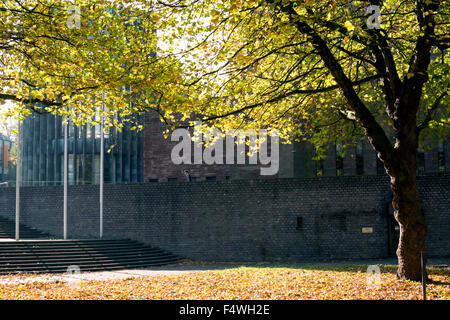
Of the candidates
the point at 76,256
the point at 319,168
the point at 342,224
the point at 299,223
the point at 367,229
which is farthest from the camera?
the point at 319,168

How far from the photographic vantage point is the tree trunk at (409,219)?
10.5 metres

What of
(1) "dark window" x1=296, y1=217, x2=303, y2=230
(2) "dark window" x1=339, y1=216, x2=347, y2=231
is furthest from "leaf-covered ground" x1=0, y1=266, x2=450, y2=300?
(1) "dark window" x1=296, y1=217, x2=303, y2=230

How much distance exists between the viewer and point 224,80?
1209cm

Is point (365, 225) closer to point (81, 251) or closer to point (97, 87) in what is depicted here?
point (81, 251)

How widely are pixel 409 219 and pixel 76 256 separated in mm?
15089

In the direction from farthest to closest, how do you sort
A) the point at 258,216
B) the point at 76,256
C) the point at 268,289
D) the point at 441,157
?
the point at 441,157 < the point at 258,216 < the point at 76,256 < the point at 268,289

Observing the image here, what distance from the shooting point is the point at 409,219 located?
10.6 metres

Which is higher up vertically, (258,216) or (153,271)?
(258,216)

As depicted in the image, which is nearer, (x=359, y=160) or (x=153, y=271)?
(x=153, y=271)

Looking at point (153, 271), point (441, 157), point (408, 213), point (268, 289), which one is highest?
point (441, 157)

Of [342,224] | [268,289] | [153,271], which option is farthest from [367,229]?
[268,289]

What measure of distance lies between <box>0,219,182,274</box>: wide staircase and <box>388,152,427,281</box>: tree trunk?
13377 mm

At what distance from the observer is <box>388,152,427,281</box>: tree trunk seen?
10.5 m

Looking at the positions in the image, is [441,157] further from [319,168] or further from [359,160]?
[319,168]
